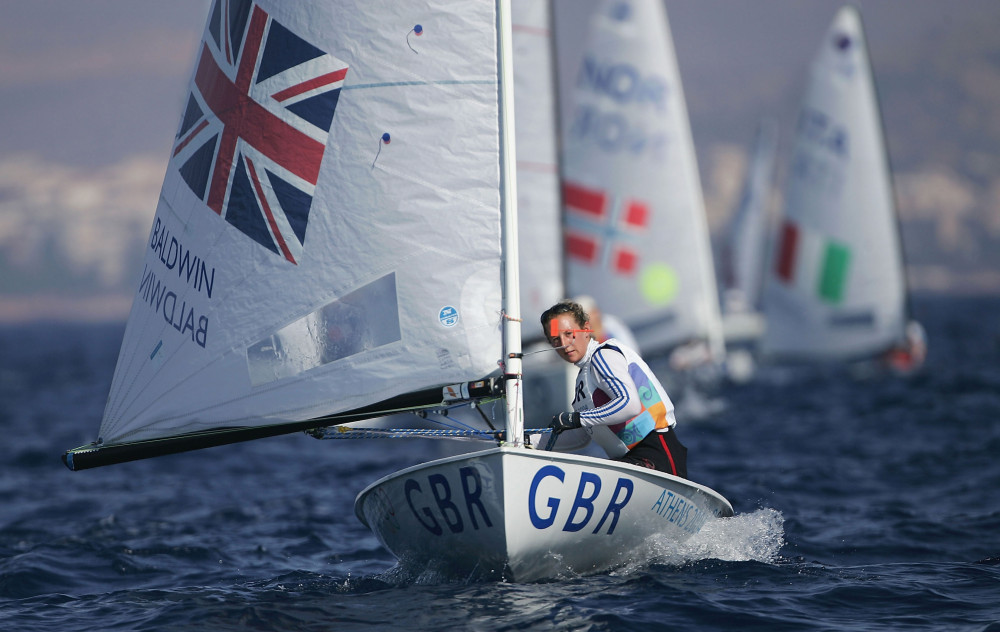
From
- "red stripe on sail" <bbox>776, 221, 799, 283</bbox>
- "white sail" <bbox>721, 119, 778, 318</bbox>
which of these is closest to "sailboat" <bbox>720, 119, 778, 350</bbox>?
"white sail" <bbox>721, 119, 778, 318</bbox>

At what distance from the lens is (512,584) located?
504 cm

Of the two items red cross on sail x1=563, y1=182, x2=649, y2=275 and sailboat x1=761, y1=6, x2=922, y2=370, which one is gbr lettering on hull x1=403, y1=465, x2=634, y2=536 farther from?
sailboat x1=761, y1=6, x2=922, y2=370

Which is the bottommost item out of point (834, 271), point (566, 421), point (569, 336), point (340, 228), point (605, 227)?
point (566, 421)

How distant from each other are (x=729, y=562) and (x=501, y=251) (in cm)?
219

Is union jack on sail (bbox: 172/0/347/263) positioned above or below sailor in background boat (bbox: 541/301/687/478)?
Answer: above

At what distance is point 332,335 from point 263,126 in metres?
1.14

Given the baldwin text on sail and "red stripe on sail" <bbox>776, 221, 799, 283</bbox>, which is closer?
the baldwin text on sail

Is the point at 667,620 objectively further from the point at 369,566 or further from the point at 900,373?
the point at 900,373

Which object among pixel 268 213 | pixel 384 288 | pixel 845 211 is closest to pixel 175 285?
→ pixel 268 213

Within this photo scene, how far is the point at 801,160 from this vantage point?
70.0 ft

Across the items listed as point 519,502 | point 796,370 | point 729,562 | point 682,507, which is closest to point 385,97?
point 519,502

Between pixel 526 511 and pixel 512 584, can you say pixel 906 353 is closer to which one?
pixel 512 584

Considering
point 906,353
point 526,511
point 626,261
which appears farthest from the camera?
point 906,353

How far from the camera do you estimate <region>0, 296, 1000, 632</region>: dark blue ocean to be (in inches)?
191
